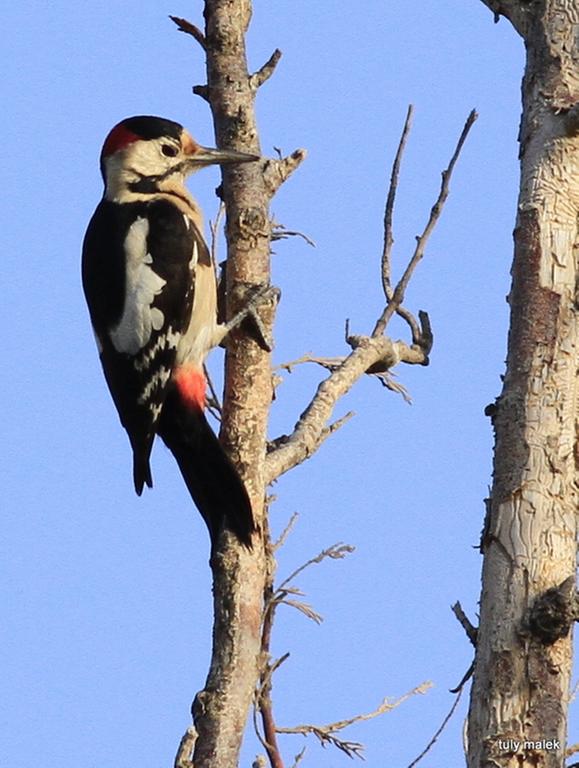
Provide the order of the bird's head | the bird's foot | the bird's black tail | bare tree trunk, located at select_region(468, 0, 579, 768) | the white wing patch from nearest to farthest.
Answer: bare tree trunk, located at select_region(468, 0, 579, 768) < the bird's black tail < the bird's foot < the white wing patch < the bird's head

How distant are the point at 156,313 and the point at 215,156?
1.79 ft

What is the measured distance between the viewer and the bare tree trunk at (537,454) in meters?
2.34

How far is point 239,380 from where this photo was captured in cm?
314

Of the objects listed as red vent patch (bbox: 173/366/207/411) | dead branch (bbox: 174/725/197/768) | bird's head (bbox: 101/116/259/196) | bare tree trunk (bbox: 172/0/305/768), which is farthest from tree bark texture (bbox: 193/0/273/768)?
bird's head (bbox: 101/116/259/196)

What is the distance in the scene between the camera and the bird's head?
164 inches

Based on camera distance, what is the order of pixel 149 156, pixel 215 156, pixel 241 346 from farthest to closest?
1. pixel 149 156
2. pixel 215 156
3. pixel 241 346

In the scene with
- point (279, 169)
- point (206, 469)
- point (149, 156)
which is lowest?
point (206, 469)

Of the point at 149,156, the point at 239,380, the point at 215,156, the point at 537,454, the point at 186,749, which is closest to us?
the point at 186,749

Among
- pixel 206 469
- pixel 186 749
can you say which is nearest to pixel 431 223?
pixel 206 469

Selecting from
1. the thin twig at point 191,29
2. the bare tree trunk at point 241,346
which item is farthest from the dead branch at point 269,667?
the thin twig at point 191,29

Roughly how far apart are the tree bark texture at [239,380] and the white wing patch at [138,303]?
1.88 ft

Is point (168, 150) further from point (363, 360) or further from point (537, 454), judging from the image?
point (537, 454)

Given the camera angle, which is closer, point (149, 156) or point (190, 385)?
point (190, 385)

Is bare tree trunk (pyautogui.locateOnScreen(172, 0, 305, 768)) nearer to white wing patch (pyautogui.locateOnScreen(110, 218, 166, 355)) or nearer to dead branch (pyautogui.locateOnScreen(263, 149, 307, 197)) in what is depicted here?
dead branch (pyautogui.locateOnScreen(263, 149, 307, 197))
